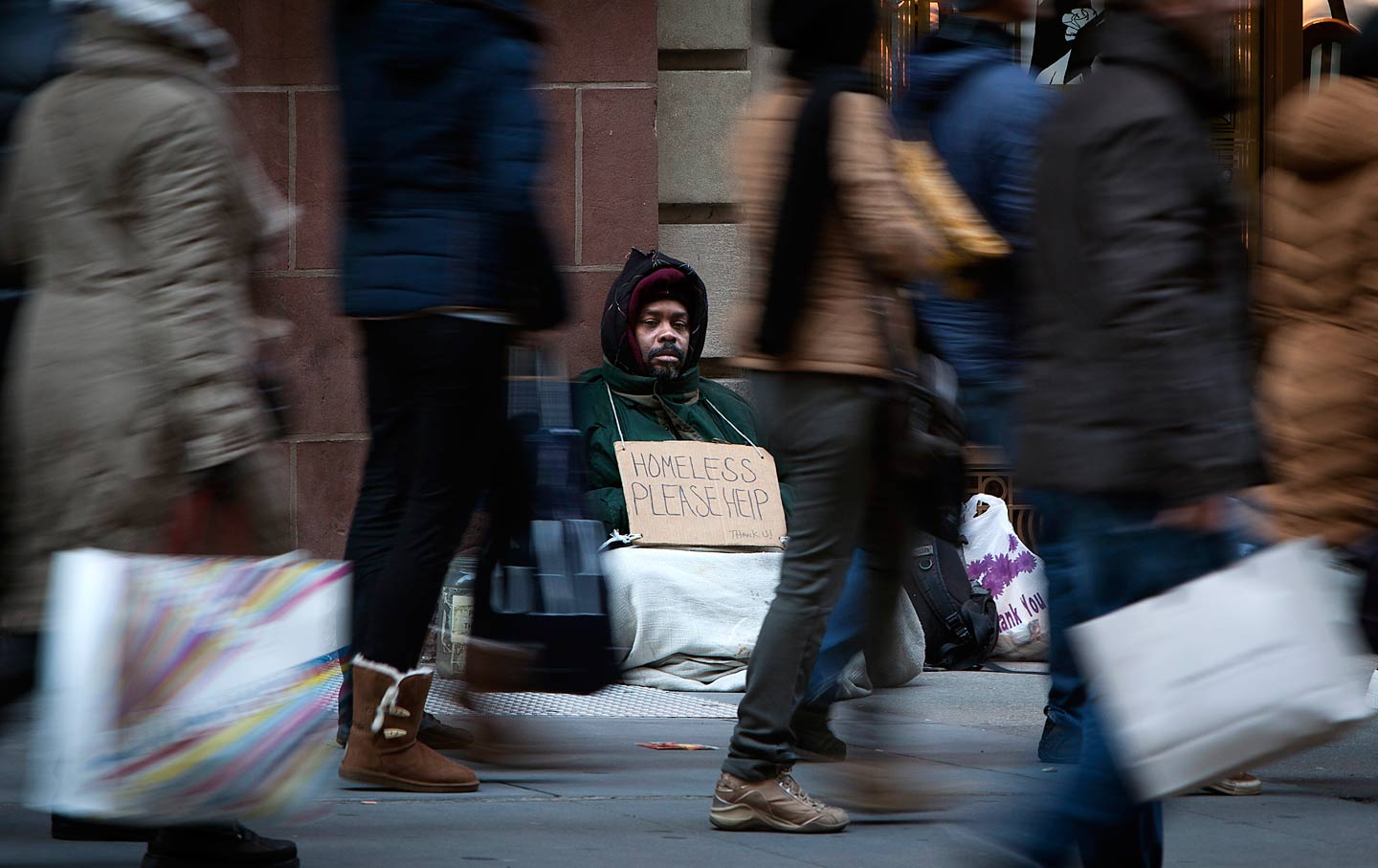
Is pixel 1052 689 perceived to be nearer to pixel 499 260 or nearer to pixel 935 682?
pixel 499 260

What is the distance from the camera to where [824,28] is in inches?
144

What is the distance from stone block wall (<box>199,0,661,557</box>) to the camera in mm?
7207

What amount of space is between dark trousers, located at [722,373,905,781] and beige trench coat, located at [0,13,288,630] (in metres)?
1.02

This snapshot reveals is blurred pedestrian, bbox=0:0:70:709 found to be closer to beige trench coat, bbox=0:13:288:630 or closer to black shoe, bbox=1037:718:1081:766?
beige trench coat, bbox=0:13:288:630

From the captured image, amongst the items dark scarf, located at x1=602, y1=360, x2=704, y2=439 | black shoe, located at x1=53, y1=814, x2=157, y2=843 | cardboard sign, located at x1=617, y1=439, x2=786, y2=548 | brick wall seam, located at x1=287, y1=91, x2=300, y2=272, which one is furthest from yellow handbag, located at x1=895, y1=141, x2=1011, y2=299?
brick wall seam, located at x1=287, y1=91, x2=300, y2=272

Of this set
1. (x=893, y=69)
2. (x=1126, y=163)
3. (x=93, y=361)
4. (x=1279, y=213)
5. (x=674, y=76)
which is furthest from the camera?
(x=893, y=69)

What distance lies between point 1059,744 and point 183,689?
7.55 feet

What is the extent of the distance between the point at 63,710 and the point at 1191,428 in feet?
5.17

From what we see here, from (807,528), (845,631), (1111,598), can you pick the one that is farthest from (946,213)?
(1111,598)

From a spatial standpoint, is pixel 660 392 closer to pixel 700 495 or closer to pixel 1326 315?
pixel 700 495

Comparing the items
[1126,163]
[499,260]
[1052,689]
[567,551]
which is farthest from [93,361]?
[1052,689]

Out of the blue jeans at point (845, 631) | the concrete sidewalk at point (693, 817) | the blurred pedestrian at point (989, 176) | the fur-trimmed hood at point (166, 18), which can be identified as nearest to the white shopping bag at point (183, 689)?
the concrete sidewalk at point (693, 817)

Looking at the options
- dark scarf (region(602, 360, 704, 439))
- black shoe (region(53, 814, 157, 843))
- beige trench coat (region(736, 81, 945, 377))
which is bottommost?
black shoe (region(53, 814, 157, 843))

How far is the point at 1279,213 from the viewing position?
13.2 feet
